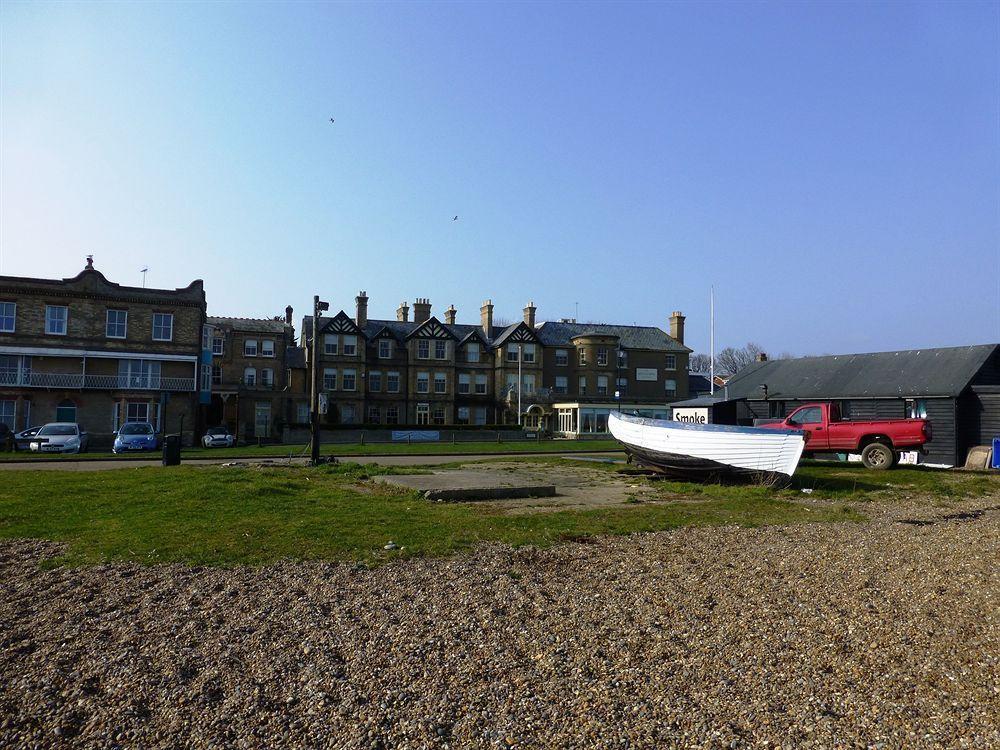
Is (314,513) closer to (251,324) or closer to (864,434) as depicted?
(864,434)

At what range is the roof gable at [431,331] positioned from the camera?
66938 millimetres

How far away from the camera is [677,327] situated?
76625mm

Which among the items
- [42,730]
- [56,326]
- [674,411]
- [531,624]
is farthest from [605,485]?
[56,326]

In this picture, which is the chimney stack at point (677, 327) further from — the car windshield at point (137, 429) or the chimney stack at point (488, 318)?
the car windshield at point (137, 429)

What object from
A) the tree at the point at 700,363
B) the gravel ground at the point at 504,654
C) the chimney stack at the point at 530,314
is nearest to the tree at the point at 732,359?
the tree at the point at 700,363

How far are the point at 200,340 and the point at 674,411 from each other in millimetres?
33916

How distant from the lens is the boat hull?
17.8 meters

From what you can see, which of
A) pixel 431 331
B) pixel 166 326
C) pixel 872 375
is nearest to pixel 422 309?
pixel 431 331

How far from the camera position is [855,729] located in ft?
14.6

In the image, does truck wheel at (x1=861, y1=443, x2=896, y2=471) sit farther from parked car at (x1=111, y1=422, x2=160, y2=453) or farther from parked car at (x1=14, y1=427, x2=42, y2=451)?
parked car at (x1=14, y1=427, x2=42, y2=451)

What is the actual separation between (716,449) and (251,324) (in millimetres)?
56093

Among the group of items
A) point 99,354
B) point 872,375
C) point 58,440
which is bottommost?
point 58,440

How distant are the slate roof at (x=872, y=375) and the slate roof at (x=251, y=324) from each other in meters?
44.2

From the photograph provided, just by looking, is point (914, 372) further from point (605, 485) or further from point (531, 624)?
point (531, 624)
